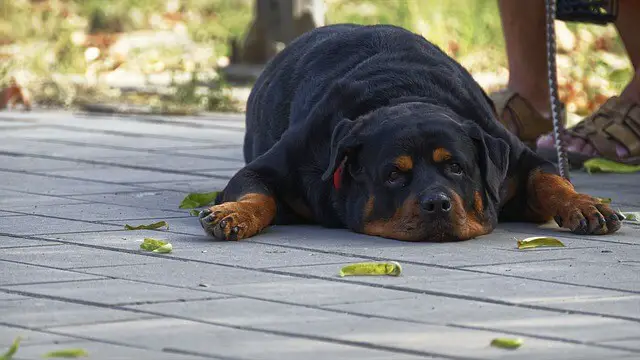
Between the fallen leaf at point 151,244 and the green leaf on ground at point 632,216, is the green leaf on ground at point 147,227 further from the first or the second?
the green leaf on ground at point 632,216

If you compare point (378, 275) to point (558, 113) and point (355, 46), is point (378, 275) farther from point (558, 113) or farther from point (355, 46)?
point (558, 113)

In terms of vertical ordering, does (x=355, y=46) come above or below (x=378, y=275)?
above

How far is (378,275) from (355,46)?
1706mm

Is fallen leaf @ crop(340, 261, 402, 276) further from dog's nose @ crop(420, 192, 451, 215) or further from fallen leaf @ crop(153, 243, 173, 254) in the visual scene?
fallen leaf @ crop(153, 243, 173, 254)

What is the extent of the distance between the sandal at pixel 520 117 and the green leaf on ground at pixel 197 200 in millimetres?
1971

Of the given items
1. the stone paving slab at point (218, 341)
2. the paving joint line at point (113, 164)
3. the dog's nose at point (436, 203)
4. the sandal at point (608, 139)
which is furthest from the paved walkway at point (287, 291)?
the sandal at point (608, 139)

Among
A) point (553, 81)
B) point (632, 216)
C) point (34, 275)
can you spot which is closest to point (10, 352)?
point (34, 275)

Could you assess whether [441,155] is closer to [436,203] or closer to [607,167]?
[436,203]

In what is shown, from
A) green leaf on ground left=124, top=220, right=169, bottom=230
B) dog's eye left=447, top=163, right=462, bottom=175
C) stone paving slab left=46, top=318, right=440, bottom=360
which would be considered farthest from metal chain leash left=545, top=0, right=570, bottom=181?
stone paving slab left=46, top=318, right=440, bottom=360

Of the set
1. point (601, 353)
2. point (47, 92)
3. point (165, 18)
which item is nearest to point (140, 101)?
point (47, 92)

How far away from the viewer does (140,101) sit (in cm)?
941

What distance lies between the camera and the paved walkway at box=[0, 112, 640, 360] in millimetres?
3092

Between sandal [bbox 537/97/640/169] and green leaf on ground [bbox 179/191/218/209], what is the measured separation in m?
1.90

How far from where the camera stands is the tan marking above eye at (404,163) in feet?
14.7
